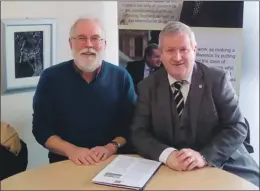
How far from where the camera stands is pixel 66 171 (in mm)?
1484

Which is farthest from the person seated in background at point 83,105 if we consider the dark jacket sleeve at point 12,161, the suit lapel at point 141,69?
the suit lapel at point 141,69

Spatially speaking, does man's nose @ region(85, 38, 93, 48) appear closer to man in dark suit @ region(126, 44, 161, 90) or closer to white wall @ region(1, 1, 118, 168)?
white wall @ region(1, 1, 118, 168)

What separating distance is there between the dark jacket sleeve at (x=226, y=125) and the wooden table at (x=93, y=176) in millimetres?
112

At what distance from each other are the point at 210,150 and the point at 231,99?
24 cm

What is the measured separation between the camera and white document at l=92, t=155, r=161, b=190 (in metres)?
1.34

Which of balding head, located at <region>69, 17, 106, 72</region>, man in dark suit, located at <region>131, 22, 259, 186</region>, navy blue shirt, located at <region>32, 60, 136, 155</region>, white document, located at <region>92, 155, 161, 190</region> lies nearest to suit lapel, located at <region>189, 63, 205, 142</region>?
man in dark suit, located at <region>131, 22, 259, 186</region>

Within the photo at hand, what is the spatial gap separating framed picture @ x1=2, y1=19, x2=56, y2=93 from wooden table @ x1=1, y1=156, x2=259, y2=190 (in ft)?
1.05

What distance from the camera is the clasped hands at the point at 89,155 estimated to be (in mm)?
1575

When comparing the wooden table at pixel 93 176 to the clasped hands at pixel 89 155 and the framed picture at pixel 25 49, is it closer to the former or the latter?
the clasped hands at pixel 89 155

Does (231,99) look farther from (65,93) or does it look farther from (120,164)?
(65,93)

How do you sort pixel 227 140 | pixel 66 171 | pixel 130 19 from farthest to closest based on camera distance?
pixel 130 19 → pixel 227 140 → pixel 66 171

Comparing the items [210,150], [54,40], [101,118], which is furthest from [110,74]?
[210,150]

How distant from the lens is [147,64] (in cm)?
230

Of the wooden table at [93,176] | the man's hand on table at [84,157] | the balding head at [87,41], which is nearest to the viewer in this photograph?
the wooden table at [93,176]
